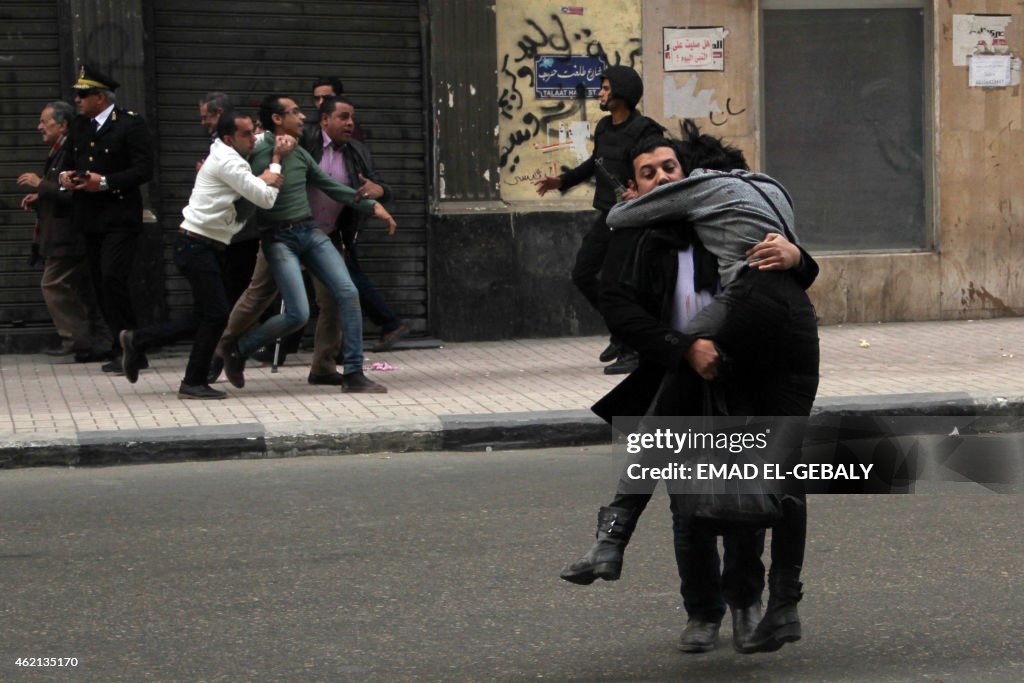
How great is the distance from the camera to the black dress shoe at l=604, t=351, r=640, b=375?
36.0 ft

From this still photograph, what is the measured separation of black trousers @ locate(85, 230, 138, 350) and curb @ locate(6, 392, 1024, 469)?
259 centimetres

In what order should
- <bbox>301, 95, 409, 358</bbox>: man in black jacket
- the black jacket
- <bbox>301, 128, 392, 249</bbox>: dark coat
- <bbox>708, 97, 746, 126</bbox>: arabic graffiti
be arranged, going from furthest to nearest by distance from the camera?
<bbox>708, 97, 746, 126</bbox>: arabic graffiti → <bbox>301, 128, 392, 249</bbox>: dark coat → the black jacket → <bbox>301, 95, 409, 358</bbox>: man in black jacket

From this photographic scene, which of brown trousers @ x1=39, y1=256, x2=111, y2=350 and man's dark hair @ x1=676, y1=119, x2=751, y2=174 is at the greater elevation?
man's dark hair @ x1=676, y1=119, x2=751, y2=174

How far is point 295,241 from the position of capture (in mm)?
9828

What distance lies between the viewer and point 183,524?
272 inches

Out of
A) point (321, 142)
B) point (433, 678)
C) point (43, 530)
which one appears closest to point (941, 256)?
point (321, 142)

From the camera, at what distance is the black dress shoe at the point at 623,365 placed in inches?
432

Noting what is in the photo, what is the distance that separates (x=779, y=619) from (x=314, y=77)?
851cm

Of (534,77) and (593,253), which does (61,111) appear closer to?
(534,77)

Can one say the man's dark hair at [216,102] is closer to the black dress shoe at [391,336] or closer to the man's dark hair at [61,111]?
the man's dark hair at [61,111]

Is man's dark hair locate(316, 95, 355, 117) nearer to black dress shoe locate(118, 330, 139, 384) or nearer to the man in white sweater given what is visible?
the man in white sweater

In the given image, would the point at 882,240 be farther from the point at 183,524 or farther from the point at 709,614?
the point at 709,614

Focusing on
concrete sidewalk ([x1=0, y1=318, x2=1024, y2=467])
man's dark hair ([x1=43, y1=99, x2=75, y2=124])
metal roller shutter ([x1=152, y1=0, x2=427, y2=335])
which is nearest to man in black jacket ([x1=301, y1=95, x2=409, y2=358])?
concrete sidewalk ([x1=0, y1=318, x2=1024, y2=467])

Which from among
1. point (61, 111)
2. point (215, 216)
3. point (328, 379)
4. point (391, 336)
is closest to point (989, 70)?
point (391, 336)
